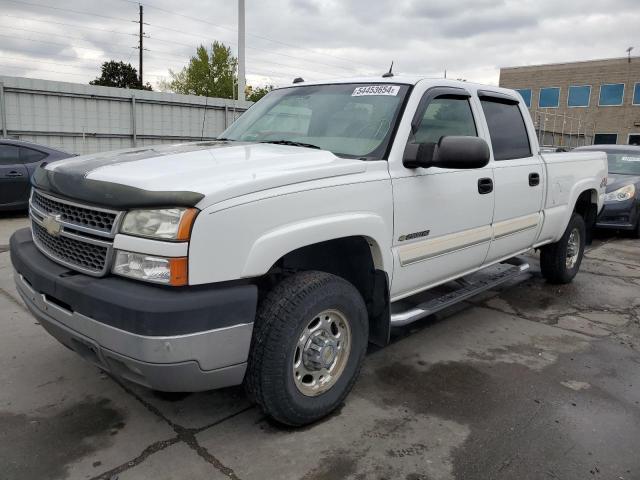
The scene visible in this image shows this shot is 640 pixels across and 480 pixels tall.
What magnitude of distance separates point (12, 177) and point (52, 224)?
293 inches

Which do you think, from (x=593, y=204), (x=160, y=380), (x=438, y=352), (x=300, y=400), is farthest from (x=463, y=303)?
(x=160, y=380)

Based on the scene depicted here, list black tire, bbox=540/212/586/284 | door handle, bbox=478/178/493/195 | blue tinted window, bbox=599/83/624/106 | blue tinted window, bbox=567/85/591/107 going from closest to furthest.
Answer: door handle, bbox=478/178/493/195, black tire, bbox=540/212/586/284, blue tinted window, bbox=599/83/624/106, blue tinted window, bbox=567/85/591/107

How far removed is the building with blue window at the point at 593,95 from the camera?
34.9 m

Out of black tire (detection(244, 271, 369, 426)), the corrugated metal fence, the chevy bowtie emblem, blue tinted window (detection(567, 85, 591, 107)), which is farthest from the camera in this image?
blue tinted window (detection(567, 85, 591, 107))

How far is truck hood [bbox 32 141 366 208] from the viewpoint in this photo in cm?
231

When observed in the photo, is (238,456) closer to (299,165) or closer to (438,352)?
(299,165)

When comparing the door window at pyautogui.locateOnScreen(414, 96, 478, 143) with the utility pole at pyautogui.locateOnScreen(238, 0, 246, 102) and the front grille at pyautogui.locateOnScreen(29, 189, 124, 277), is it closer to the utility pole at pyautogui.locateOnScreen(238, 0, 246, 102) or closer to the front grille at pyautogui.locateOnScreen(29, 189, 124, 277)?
the front grille at pyautogui.locateOnScreen(29, 189, 124, 277)

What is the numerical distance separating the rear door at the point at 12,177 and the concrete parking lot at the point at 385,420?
5478mm

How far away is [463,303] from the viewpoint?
5.19 meters

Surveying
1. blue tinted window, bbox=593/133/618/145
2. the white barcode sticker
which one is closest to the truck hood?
the white barcode sticker

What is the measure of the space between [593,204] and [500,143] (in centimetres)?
226

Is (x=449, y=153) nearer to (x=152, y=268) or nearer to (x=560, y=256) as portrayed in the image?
(x=152, y=268)

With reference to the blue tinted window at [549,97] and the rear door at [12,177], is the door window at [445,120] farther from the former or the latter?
the blue tinted window at [549,97]

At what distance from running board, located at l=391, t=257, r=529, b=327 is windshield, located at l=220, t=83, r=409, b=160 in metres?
1.04
